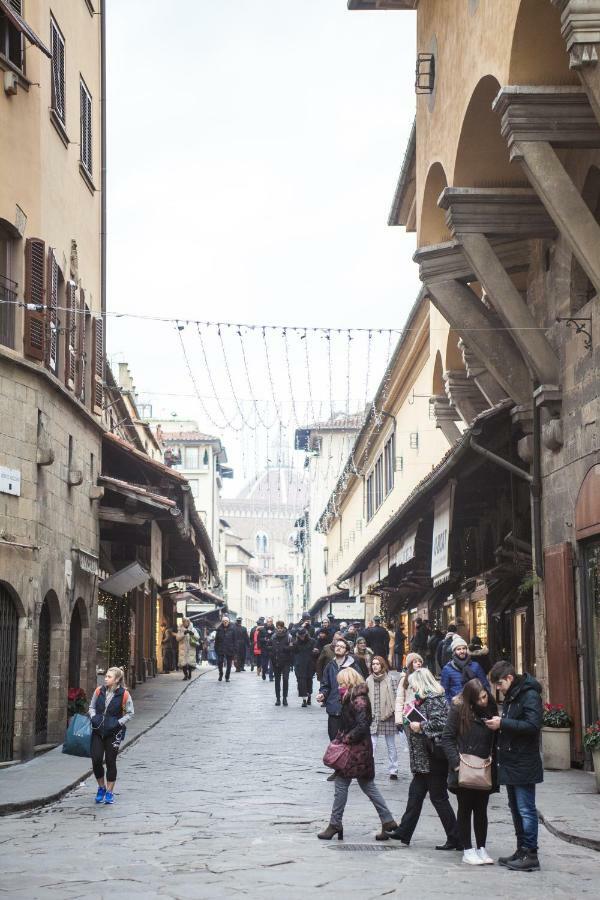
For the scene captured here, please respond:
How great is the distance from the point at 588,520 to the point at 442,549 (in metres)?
7.25

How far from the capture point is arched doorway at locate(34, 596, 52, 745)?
1847 centimetres

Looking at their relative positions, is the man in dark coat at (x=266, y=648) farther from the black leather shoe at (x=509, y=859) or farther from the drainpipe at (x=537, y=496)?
the black leather shoe at (x=509, y=859)

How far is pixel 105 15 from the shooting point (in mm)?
24578

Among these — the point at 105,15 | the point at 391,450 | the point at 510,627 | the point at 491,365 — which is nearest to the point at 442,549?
the point at 510,627

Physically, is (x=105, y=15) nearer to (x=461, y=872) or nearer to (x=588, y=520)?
(x=588, y=520)

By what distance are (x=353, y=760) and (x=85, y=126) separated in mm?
15213

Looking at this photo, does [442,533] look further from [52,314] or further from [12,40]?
[12,40]

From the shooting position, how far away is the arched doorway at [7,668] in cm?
1641

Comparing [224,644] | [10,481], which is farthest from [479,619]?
[224,644]

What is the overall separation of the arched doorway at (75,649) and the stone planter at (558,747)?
29.7 feet

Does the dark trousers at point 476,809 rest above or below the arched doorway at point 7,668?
below

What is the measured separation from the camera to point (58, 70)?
19.8 meters

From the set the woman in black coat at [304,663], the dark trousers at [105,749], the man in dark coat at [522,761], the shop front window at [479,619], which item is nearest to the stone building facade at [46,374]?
the dark trousers at [105,749]

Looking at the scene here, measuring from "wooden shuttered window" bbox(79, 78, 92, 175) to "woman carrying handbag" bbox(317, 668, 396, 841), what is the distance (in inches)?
546
